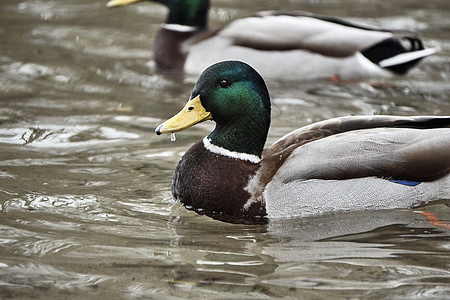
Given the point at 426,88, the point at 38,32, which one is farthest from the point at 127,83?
the point at 426,88

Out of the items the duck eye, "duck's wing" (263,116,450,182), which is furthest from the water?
the duck eye

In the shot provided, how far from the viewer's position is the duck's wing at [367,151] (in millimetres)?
5605

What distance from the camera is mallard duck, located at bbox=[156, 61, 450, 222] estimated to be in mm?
5629

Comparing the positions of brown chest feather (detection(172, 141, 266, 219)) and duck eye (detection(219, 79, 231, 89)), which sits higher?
duck eye (detection(219, 79, 231, 89))

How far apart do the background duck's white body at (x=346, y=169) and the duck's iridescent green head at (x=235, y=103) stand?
0.35 meters

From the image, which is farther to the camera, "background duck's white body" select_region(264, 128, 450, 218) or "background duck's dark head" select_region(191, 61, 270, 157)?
"background duck's dark head" select_region(191, 61, 270, 157)

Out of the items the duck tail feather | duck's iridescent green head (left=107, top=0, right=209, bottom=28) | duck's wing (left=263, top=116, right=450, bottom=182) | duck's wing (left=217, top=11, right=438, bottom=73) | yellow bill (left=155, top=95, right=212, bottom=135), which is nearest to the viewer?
duck's wing (left=263, top=116, right=450, bottom=182)

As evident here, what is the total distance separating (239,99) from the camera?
582 cm

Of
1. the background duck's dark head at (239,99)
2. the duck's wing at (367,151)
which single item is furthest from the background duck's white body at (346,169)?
the background duck's dark head at (239,99)

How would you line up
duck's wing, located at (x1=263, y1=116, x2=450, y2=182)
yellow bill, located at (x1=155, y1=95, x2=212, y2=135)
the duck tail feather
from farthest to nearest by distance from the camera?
the duck tail feather
yellow bill, located at (x1=155, y1=95, x2=212, y2=135)
duck's wing, located at (x1=263, y1=116, x2=450, y2=182)

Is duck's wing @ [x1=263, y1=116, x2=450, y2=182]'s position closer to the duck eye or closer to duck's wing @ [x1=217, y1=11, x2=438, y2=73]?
the duck eye

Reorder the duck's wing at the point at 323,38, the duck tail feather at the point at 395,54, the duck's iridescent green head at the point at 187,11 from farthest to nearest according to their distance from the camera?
the duck's iridescent green head at the point at 187,11
the duck's wing at the point at 323,38
the duck tail feather at the point at 395,54

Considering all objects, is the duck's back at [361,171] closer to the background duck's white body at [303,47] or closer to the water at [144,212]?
the water at [144,212]

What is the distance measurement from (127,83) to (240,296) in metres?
5.18
